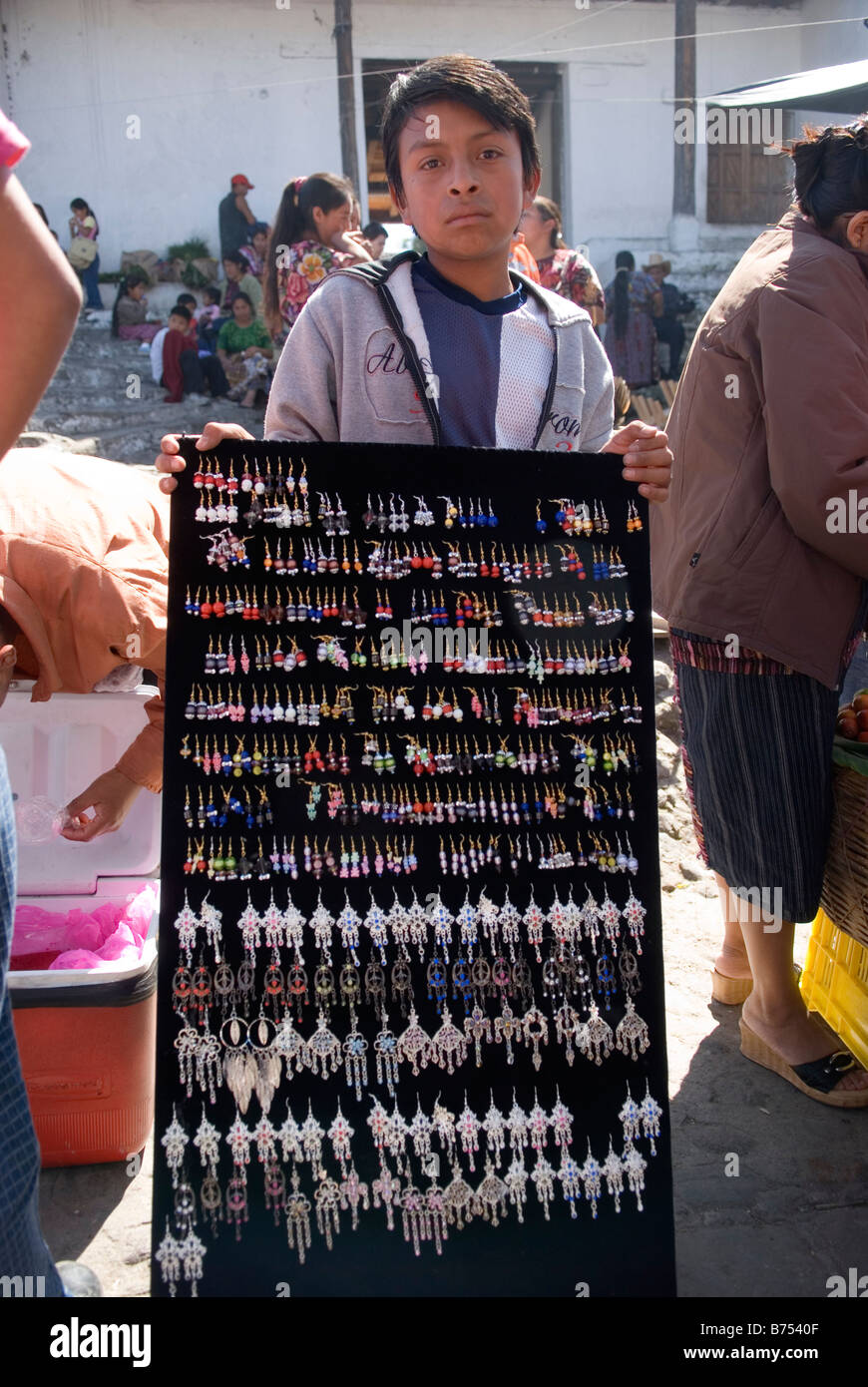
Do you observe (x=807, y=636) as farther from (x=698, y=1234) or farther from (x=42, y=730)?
(x=42, y=730)

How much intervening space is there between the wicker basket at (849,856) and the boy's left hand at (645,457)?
1.02 metres

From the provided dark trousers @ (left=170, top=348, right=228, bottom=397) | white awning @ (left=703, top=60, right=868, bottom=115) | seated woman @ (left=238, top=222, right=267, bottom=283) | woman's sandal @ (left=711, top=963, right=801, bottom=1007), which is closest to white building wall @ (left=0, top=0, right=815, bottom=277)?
seated woman @ (left=238, top=222, right=267, bottom=283)

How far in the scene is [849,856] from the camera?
2459mm

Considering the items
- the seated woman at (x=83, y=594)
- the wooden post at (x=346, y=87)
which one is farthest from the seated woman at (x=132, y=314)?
the seated woman at (x=83, y=594)

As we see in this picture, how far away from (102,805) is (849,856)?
1.71 m

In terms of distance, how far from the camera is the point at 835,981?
277 cm

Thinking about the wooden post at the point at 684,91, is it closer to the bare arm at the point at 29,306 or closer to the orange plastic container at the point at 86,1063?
the orange plastic container at the point at 86,1063

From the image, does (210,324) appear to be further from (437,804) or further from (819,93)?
(437,804)

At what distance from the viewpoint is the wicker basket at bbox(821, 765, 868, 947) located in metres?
2.41

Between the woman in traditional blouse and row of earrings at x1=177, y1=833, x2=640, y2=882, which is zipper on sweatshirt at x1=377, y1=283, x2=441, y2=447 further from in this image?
the woman in traditional blouse

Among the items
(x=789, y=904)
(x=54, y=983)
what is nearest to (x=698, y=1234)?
(x=789, y=904)

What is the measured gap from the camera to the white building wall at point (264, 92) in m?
12.3

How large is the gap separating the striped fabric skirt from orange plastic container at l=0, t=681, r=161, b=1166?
1.34m

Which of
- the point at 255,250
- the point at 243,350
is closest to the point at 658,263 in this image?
the point at 255,250
